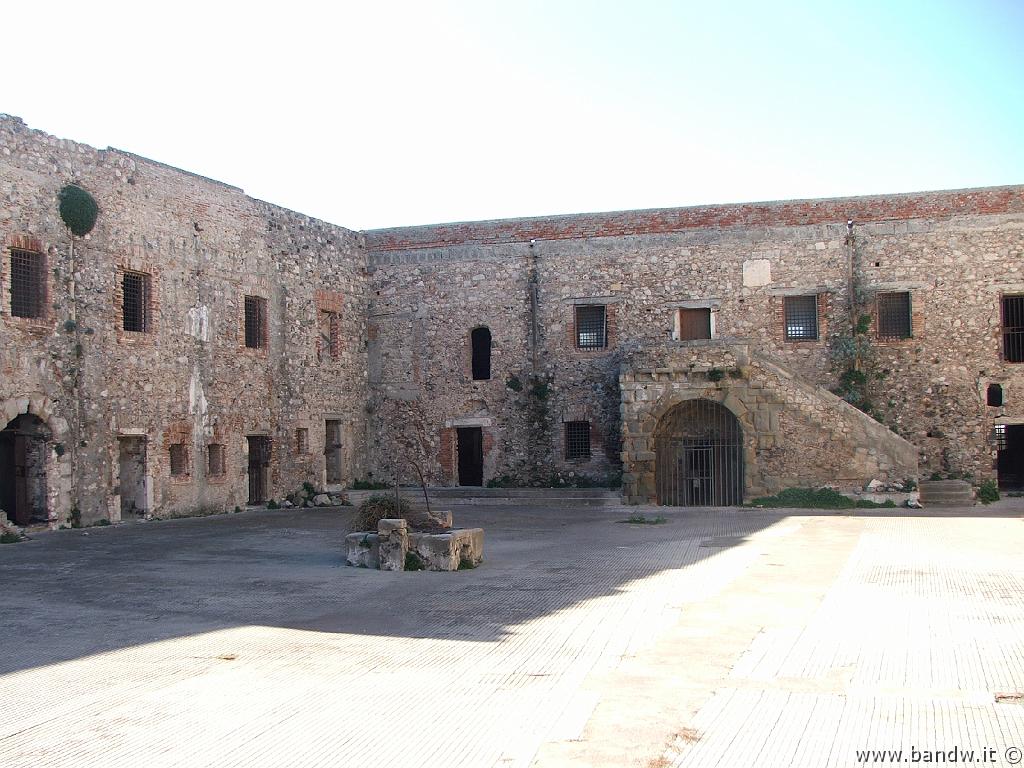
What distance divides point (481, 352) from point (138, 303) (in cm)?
973

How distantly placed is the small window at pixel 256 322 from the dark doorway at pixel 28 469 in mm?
6228

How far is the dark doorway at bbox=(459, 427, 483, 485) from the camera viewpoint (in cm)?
2759

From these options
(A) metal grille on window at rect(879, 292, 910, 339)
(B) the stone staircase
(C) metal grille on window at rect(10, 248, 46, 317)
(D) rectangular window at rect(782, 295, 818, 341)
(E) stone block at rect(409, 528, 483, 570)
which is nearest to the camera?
(E) stone block at rect(409, 528, 483, 570)

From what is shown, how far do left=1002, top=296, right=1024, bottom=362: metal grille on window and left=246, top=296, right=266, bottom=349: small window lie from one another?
688 inches

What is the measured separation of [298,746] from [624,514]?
1624 centimetres

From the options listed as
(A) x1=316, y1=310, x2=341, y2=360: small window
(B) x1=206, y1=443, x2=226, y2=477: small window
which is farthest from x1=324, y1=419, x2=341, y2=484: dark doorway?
(B) x1=206, y1=443, x2=226, y2=477: small window

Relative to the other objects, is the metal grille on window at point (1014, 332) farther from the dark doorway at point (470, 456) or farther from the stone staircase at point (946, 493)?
the dark doorway at point (470, 456)

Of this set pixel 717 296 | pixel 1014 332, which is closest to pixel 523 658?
pixel 717 296

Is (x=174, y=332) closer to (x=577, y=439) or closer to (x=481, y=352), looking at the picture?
(x=481, y=352)

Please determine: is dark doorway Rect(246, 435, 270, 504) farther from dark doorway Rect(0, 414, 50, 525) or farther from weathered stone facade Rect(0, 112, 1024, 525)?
dark doorway Rect(0, 414, 50, 525)

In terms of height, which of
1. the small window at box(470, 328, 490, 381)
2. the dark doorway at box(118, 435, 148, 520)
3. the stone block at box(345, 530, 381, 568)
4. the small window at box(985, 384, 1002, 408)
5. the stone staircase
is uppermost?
the small window at box(470, 328, 490, 381)

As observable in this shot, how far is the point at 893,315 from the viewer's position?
25.0 metres

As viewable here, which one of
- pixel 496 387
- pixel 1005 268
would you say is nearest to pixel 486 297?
pixel 496 387

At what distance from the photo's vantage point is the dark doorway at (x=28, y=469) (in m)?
18.1
